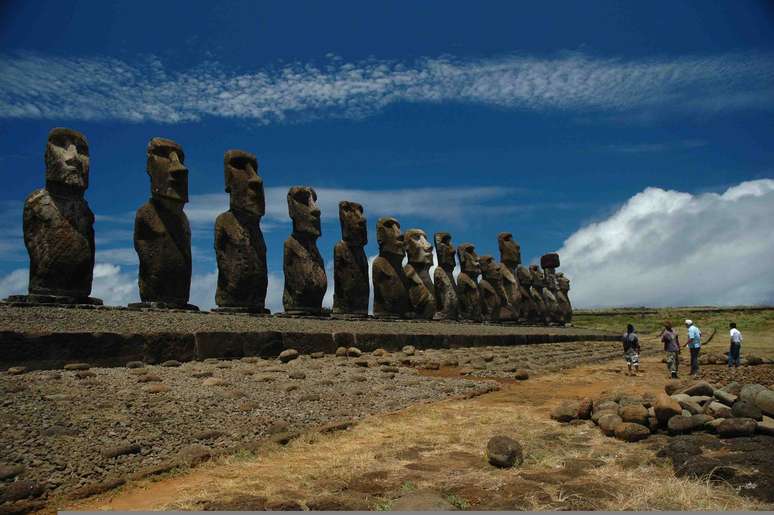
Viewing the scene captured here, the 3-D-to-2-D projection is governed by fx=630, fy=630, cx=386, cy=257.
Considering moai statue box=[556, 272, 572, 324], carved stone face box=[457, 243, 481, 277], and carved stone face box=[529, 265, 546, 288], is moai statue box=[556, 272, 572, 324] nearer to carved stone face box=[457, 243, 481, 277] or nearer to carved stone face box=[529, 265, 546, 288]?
carved stone face box=[529, 265, 546, 288]

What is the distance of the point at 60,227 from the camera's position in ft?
34.9

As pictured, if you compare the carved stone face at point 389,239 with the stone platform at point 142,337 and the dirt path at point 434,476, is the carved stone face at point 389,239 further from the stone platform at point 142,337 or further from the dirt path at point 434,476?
the dirt path at point 434,476

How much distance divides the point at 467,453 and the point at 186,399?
112 inches

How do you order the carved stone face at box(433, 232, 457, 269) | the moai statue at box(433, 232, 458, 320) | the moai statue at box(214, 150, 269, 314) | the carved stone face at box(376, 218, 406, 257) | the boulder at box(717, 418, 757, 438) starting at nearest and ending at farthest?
the boulder at box(717, 418, 757, 438), the moai statue at box(214, 150, 269, 314), the carved stone face at box(376, 218, 406, 257), the moai statue at box(433, 232, 458, 320), the carved stone face at box(433, 232, 457, 269)

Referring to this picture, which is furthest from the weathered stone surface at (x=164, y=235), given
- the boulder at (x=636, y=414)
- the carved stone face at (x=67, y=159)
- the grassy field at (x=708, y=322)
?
the grassy field at (x=708, y=322)

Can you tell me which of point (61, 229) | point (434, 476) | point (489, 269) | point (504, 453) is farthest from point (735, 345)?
point (489, 269)

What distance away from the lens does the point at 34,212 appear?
35.0ft

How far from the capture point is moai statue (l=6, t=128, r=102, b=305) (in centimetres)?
1048

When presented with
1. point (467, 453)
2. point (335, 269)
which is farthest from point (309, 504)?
point (335, 269)

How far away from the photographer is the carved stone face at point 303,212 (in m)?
17.0

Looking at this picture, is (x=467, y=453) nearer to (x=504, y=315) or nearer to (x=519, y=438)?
(x=519, y=438)

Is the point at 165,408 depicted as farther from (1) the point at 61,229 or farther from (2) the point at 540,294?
(2) the point at 540,294

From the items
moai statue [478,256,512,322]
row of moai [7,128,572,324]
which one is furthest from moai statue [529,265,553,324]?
row of moai [7,128,572,324]

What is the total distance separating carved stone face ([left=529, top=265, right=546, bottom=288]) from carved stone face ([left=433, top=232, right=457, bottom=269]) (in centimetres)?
1223
